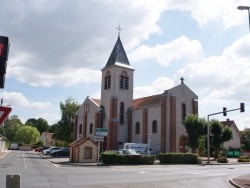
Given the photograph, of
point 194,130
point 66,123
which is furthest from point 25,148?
point 194,130

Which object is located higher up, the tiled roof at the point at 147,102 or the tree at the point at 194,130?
the tiled roof at the point at 147,102

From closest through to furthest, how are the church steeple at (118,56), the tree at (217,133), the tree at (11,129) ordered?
the tree at (217,133) < the church steeple at (118,56) < the tree at (11,129)

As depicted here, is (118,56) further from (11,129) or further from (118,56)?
(11,129)

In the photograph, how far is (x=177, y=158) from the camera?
3878cm

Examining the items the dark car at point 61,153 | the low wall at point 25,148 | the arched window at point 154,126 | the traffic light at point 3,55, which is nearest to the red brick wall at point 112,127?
the arched window at point 154,126

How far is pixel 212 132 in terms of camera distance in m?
46.8

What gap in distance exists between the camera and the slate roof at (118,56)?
192ft

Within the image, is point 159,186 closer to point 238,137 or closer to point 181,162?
point 181,162

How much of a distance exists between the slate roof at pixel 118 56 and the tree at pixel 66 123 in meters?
22.8

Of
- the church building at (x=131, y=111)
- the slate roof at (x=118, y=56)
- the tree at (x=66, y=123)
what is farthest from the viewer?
the tree at (x=66, y=123)

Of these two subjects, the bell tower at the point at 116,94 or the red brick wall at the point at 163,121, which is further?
the bell tower at the point at 116,94

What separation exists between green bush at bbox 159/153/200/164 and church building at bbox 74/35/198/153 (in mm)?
7370

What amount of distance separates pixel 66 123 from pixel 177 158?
43.8 m

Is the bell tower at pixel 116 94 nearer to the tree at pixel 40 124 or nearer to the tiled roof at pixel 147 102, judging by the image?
the tiled roof at pixel 147 102
